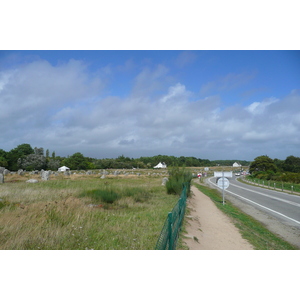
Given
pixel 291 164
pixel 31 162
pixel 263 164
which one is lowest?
pixel 31 162

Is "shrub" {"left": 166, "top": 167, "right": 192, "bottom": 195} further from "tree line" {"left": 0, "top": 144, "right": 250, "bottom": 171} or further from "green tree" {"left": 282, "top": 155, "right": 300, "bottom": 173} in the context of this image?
"green tree" {"left": 282, "top": 155, "right": 300, "bottom": 173}

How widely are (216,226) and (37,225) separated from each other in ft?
22.7

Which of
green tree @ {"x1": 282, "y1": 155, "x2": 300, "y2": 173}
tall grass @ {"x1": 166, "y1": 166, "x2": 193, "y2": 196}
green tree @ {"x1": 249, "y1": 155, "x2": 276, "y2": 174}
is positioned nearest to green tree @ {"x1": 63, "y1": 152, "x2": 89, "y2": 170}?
green tree @ {"x1": 249, "y1": 155, "x2": 276, "y2": 174}

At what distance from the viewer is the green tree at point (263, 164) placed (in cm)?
7138

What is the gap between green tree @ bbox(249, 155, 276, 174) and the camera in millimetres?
71375

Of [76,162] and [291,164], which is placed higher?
[291,164]

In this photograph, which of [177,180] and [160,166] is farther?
[160,166]

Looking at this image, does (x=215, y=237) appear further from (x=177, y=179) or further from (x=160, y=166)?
(x=160, y=166)

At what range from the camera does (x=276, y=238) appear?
9.40 metres

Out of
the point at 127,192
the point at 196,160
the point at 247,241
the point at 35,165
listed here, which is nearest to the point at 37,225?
the point at 247,241

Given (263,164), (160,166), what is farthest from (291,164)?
(160,166)

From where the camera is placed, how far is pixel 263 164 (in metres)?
72.8

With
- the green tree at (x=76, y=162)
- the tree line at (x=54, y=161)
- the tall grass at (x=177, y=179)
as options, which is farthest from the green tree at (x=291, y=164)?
the green tree at (x=76, y=162)

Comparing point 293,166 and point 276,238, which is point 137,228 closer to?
point 276,238
